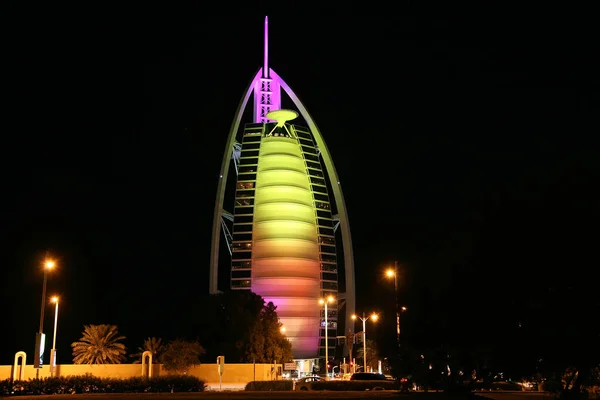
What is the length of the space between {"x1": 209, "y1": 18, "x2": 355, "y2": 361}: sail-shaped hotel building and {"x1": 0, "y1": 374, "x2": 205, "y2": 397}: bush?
75.9 metres

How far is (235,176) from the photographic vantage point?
144375 mm

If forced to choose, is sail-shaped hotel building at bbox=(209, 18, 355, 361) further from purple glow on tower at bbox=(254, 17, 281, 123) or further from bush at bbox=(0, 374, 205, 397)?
bush at bbox=(0, 374, 205, 397)

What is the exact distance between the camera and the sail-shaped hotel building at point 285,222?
416ft

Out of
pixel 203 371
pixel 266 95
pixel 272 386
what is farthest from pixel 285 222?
pixel 272 386

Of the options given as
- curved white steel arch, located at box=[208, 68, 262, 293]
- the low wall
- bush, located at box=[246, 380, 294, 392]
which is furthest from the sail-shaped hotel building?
bush, located at box=[246, 380, 294, 392]

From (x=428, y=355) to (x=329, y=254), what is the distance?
10373cm

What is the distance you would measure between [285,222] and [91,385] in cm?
8779

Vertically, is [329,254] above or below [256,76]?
below

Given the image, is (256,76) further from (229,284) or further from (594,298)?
(594,298)

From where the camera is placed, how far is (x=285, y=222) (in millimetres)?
131250

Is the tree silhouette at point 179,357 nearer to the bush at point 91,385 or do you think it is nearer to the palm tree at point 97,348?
the palm tree at point 97,348

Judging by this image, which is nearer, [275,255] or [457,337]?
[457,337]

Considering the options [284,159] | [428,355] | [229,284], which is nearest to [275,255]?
[229,284]

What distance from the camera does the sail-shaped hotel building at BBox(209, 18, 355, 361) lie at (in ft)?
416
